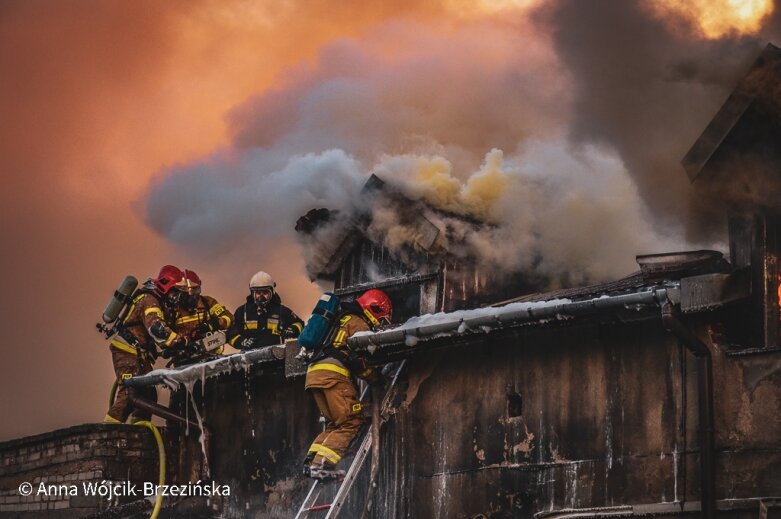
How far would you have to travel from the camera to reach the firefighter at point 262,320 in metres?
17.9

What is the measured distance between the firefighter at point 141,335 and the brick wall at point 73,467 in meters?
0.56

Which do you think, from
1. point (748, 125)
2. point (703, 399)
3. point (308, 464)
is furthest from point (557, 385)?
point (748, 125)

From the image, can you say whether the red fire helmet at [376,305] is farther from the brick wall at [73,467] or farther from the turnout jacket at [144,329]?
the brick wall at [73,467]

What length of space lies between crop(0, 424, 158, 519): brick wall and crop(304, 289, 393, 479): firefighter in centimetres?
393

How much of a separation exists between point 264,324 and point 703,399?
7.29 meters

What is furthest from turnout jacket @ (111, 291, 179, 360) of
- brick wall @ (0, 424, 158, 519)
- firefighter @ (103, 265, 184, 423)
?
brick wall @ (0, 424, 158, 519)

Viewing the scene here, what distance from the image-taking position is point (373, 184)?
17.5 meters

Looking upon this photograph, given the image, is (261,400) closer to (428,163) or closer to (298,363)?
A: (298,363)

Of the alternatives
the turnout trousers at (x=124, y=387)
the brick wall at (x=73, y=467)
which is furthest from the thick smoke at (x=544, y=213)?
the brick wall at (x=73, y=467)

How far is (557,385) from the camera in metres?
13.9

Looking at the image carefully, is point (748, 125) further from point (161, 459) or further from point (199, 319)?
point (161, 459)

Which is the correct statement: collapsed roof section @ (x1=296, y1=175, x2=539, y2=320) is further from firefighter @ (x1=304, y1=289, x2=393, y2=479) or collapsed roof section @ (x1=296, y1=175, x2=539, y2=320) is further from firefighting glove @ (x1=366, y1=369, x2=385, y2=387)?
firefighter @ (x1=304, y1=289, x2=393, y2=479)

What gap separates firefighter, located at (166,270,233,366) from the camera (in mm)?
17953

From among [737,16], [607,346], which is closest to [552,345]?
[607,346]
